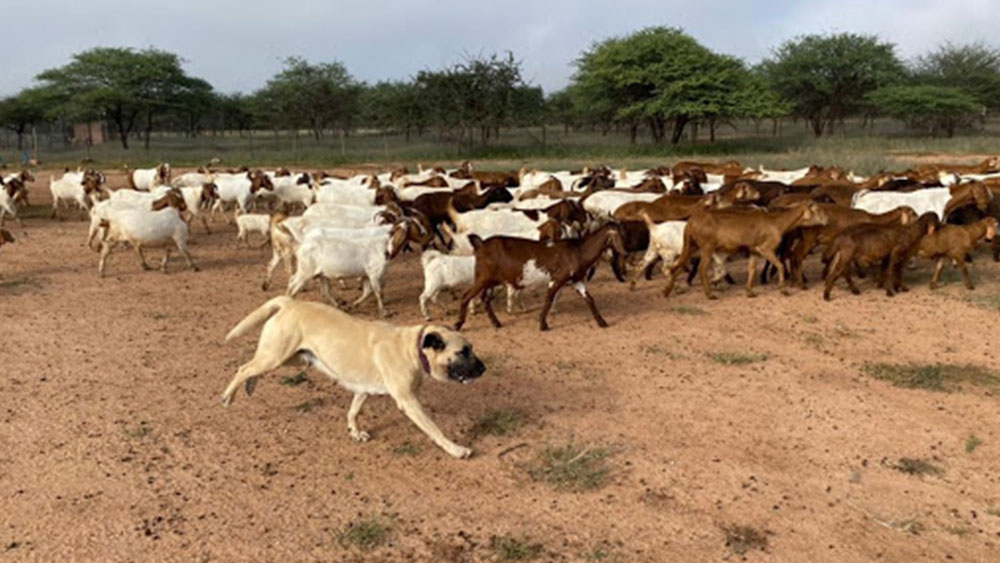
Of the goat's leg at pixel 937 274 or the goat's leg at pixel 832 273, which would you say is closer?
the goat's leg at pixel 832 273

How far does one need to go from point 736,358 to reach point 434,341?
398cm

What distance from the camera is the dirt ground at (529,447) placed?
4.45 m

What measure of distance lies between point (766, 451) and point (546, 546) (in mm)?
2170

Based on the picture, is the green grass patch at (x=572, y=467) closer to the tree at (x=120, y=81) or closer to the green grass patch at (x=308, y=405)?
the green grass patch at (x=308, y=405)

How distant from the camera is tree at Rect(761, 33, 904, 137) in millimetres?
45469

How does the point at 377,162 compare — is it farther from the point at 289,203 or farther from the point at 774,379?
the point at 774,379

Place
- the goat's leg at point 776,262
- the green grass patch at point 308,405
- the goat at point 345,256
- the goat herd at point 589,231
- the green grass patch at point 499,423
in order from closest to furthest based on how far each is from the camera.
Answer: the green grass patch at point 499,423, the green grass patch at point 308,405, the goat herd at point 589,231, the goat at point 345,256, the goat's leg at point 776,262

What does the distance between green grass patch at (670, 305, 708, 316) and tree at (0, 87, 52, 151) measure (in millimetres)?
50341

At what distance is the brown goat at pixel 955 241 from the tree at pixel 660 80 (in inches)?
1071

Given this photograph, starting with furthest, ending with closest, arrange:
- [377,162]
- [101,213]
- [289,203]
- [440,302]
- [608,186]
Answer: [377,162], [289,203], [608,186], [101,213], [440,302]

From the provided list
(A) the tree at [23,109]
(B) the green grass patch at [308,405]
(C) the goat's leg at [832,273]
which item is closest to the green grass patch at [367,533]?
(B) the green grass patch at [308,405]

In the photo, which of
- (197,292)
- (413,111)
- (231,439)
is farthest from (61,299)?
(413,111)

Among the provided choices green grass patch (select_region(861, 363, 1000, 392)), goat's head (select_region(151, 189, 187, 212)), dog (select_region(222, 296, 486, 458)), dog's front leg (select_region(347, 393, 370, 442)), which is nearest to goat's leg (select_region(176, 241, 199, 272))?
goat's head (select_region(151, 189, 187, 212))

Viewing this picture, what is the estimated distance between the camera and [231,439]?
5.71m
